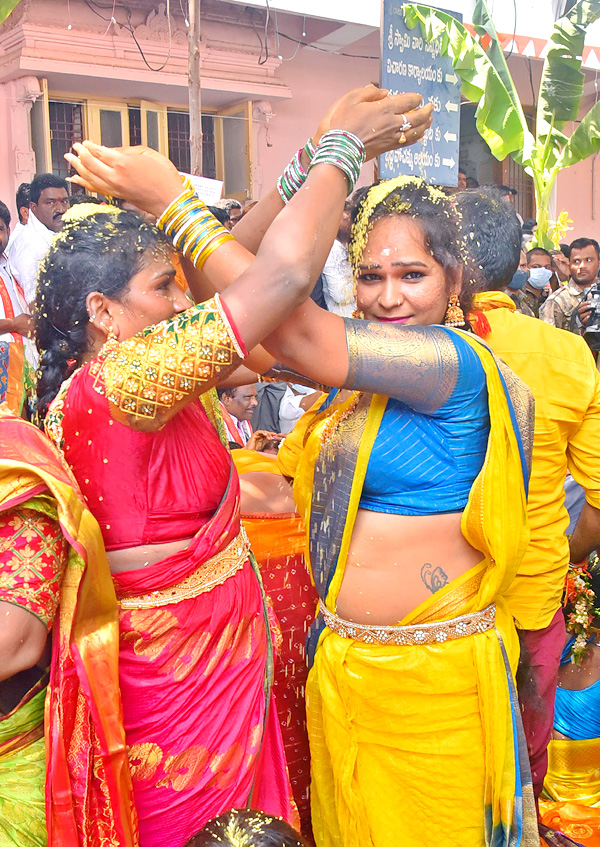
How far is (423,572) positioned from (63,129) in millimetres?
7490

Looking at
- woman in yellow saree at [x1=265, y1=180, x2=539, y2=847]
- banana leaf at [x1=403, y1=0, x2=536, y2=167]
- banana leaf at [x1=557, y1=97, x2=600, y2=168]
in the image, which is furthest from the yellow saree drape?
banana leaf at [x1=557, y1=97, x2=600, y2=168]

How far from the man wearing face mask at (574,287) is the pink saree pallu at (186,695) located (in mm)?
7300

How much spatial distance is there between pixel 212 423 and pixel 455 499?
0.60 meters

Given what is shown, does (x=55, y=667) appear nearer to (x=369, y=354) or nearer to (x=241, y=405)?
(x=369, y=354)

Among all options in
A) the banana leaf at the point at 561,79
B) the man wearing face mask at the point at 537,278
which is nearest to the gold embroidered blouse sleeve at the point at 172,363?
the man wearing face mask at the point at 537,278

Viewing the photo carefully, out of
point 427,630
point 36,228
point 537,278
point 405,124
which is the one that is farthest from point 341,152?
point 537,278

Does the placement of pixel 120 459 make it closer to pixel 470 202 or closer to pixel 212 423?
pixel 212 423

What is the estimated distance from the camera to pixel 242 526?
2.03 meters

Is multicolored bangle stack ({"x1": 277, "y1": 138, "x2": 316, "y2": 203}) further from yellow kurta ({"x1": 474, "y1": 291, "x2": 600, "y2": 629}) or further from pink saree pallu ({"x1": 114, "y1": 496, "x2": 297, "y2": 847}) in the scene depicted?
yellow kurta ({"x1": 474, "y1": 291, "x2": 600, "y2": 629})

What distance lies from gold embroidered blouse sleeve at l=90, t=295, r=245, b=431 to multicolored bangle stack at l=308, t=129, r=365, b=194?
38cm

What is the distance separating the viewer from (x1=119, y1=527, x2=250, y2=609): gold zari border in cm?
173

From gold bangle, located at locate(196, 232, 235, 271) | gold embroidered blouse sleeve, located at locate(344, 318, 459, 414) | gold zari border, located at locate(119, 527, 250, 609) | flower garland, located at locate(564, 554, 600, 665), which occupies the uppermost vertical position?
gold bangle, located at locate(196, 232, 235, 271)

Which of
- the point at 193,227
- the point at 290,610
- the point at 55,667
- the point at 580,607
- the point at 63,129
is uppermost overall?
the point at 63,129

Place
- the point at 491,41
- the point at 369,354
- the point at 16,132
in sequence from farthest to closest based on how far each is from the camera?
the point at 491,41
the point at 16,132
the point at 369,354
